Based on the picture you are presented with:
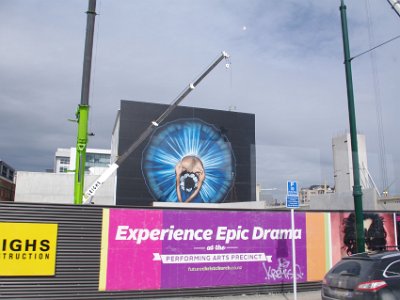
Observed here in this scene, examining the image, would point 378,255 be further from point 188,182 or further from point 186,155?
point 186,155

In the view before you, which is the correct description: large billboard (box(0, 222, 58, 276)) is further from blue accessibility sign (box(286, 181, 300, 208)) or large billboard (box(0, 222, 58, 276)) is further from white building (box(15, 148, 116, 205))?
white building (box(15, 148, 116, 205))

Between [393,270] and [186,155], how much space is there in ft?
134

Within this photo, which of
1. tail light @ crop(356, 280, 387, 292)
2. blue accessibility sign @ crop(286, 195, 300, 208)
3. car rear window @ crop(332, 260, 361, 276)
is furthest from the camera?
blue accessibility sign @ crop(286, 195, 300, 208)

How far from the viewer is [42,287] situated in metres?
10.6

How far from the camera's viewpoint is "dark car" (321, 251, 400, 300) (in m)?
7.79

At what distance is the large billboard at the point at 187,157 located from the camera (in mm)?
46362

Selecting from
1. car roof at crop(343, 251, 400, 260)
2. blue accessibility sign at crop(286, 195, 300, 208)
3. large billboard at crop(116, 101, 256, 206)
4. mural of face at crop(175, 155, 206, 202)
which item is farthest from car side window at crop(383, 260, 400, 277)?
mural of face at crop(175, 155, 206, 202)

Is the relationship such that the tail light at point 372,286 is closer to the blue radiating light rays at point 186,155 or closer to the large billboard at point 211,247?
the large billboard at point 211,247

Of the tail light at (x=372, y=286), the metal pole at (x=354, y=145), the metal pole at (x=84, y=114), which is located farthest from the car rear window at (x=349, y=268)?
the metal pole at (x=84, y=114)

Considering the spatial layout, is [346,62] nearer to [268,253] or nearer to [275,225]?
[275,225]

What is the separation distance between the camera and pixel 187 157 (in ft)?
160

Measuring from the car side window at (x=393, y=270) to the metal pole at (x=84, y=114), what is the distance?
10486 mm

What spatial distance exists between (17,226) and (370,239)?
36.3ft

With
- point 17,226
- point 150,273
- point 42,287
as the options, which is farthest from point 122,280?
point 17,226
